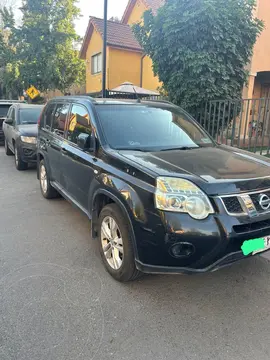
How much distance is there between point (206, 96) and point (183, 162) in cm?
488

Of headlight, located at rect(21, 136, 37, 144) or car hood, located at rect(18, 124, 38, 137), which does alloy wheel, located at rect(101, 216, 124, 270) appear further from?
car hood, located at rect(18, 124, 38, 137)

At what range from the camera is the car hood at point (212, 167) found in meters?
2.54

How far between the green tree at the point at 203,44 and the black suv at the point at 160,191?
3.47m

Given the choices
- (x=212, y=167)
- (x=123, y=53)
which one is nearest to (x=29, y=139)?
(x=212, y=167)

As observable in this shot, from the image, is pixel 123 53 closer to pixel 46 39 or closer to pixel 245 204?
pixel 46 39

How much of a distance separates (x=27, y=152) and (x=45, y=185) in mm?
2556

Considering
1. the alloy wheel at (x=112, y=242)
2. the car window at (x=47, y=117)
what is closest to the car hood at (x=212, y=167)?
the alloy wheel at (x=112, y=242)

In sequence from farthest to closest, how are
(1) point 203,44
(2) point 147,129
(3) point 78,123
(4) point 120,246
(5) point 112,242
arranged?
(1) point 203,44 < (3) point 78,123 < (2) point 147,129 < (5) point 112,242 < (4) point 120,246

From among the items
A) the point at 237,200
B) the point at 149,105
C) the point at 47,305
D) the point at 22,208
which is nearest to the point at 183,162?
the point at 237,200

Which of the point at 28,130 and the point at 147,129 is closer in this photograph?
the point at 147,129

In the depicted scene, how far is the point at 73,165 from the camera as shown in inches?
157

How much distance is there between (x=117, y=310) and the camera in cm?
264

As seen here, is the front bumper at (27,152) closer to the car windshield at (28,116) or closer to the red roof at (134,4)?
the car windshield at (28,116)

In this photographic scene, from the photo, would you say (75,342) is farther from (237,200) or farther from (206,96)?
(206,96)
